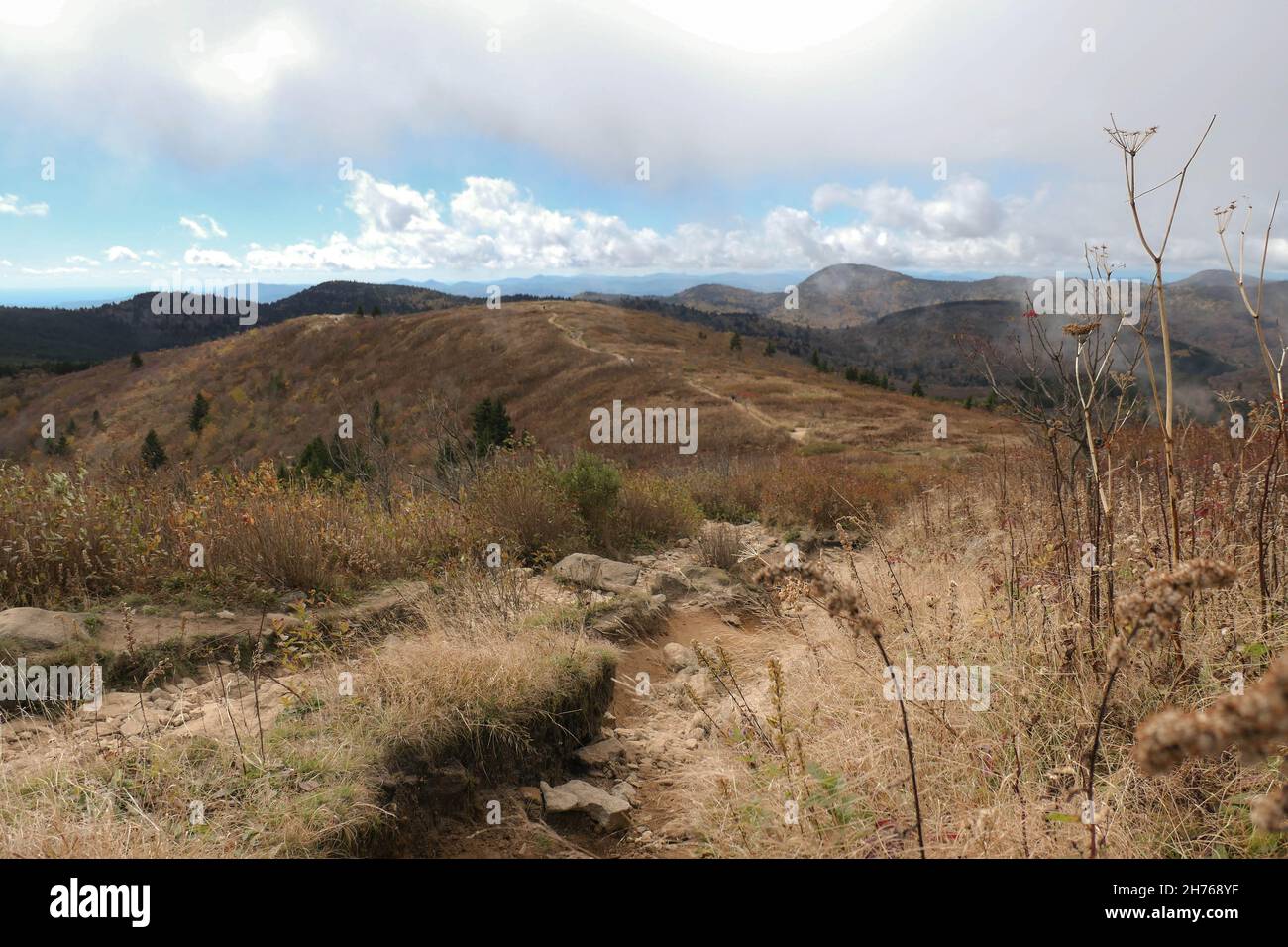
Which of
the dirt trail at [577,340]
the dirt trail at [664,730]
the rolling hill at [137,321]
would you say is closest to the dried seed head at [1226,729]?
the dirt trail at [664,730]

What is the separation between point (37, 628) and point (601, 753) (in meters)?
3.39

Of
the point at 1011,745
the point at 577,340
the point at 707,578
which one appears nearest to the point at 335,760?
the point at 1011,745

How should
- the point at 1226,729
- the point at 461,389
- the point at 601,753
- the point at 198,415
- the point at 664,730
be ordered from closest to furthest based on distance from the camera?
the point at 1226,729 → the point at 601,753 → the point at 664,730 → the point at 198,415 → the point at 461,389

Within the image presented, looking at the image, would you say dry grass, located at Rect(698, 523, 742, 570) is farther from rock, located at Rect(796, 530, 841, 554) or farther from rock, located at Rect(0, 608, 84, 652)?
rock, located at Rect(0, 608, 84, 652)

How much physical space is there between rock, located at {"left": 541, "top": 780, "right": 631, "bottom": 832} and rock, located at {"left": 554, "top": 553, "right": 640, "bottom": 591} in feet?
8.76

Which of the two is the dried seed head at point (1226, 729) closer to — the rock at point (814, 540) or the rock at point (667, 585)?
the rock at point (667, 585)

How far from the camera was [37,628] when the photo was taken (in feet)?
13.8

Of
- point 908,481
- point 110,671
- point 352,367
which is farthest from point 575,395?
point 110,671

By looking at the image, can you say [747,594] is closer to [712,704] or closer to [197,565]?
[712,704]

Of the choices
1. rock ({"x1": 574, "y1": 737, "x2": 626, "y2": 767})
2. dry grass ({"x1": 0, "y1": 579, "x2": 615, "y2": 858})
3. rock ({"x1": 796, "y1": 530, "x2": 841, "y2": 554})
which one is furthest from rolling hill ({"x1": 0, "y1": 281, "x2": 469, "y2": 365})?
rock ({"x1": 574, "y1": 737, "x2": 626, "y2": 767})

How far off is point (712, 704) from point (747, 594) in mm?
2009

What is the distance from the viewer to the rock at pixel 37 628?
4.09 metres

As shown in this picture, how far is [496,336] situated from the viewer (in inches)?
2015

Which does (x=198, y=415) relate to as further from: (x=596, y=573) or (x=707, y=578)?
(x=707, y=578)
